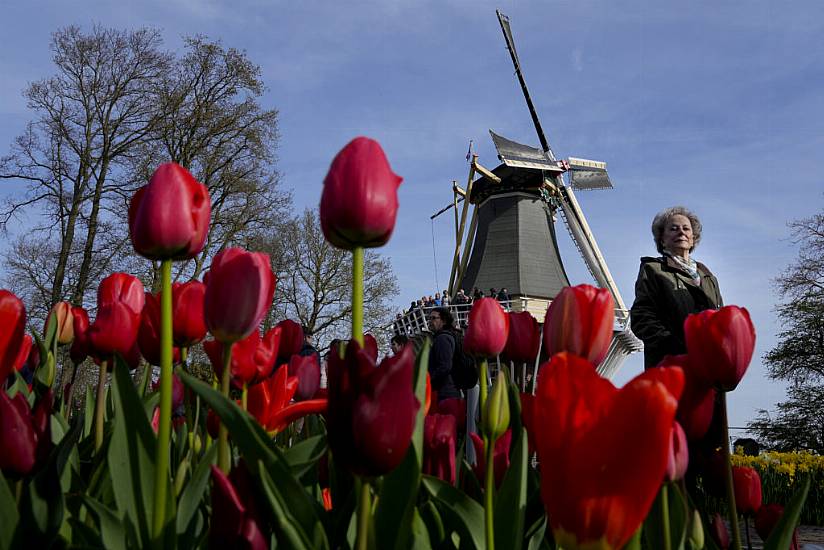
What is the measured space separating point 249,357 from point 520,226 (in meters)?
26.6

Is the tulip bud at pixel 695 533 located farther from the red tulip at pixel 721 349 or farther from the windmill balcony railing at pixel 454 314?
the windmill balcony railing at pixel 454 314

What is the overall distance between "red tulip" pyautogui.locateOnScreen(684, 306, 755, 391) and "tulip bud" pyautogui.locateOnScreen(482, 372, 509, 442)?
1.10 ft

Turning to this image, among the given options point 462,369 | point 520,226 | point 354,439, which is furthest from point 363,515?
point 520,226

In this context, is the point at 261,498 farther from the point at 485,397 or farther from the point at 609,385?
the point at 485,397

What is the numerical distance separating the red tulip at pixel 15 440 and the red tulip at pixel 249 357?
0.50m

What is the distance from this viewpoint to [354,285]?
0.88 meters

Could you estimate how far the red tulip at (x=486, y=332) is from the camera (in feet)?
5.74

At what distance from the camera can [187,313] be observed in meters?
1.44

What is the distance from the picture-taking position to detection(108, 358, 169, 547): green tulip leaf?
0.90m

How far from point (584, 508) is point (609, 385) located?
12cm

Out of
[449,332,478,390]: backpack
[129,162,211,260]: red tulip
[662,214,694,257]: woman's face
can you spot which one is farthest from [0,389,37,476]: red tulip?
[662,214,694,257]: woman's face

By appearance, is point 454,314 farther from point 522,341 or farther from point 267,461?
point 267,461

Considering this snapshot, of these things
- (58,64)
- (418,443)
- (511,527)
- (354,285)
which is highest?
(58,64)

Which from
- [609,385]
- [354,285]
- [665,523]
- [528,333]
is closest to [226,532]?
[354,285]
